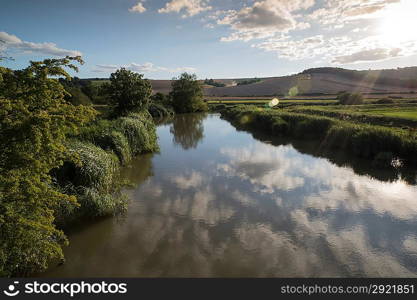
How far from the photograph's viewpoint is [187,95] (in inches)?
2395

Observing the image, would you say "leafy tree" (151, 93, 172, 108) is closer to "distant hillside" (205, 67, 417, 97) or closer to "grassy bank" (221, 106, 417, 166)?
"grassy bank" (221, 106, 417, 166)

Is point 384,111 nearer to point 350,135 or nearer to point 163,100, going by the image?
point 350,135

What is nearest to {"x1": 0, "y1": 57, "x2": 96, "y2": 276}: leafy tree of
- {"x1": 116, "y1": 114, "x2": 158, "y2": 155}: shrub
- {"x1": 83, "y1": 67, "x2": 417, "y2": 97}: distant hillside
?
{"x1": 116, "y1": 114, "x2": 158, "y2": 155}: shrub

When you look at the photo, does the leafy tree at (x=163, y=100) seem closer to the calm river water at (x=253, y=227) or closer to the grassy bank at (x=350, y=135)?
the grassy bank at (x=350, y=135)

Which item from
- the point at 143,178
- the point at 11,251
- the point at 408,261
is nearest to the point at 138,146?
the point at 143,178

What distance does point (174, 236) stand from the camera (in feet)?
28.8

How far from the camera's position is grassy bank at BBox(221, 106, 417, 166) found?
1733cm

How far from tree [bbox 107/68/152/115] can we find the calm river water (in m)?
9.92

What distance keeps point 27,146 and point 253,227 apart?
6.70 metres

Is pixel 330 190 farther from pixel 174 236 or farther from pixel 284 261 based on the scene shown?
pixel 174 236

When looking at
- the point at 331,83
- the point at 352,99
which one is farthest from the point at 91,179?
the point at 331,83

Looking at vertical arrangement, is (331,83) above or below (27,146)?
above

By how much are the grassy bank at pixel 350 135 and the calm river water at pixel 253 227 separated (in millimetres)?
2993

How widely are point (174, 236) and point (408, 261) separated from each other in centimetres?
624
